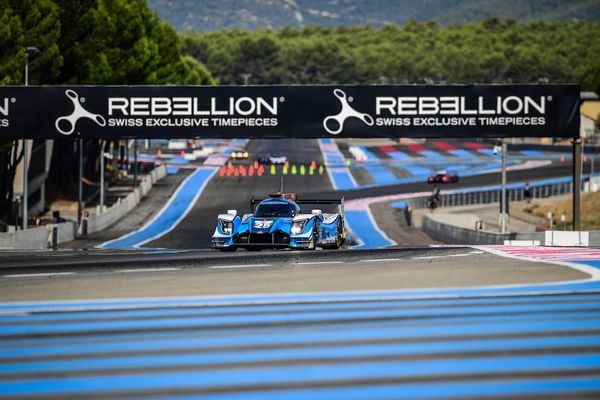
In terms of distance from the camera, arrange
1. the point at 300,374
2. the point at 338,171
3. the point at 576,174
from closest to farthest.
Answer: the point at 300,374 → the point at 576,174 → the point at 338,171

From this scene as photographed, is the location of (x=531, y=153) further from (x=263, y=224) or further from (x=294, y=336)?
(x=294, y=336)

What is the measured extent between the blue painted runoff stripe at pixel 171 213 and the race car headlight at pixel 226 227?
88.3 ft

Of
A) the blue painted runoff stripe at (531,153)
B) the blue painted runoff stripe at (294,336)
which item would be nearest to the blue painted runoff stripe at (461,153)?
the blue painted runoff stripe at (531,153)

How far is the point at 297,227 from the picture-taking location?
2894 cm

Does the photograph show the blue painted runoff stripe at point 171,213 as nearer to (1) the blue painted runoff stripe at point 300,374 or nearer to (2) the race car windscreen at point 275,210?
(2) the race car windscreen at point 275,210

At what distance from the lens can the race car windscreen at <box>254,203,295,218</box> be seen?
2966 centimetres

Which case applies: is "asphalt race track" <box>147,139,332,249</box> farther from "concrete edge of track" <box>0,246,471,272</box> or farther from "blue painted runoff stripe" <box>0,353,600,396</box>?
"blue painted runoff stripe" <box>0,353,600,396</box>

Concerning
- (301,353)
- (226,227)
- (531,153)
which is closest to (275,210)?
(226,227)

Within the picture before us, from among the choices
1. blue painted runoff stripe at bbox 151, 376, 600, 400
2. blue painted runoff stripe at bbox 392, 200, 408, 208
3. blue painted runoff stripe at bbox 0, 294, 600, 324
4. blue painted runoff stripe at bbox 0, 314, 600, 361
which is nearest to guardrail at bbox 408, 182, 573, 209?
blue painted runoff stripe at bbox 392, 200, 408, 208

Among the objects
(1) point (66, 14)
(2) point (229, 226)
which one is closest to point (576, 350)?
(2) point (229, 226)

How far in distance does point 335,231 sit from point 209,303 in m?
13.7

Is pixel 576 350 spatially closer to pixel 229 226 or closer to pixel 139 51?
pixel 229 226

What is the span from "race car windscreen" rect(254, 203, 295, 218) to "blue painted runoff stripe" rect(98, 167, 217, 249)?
26.9m

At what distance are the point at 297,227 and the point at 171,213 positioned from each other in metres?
48.2
